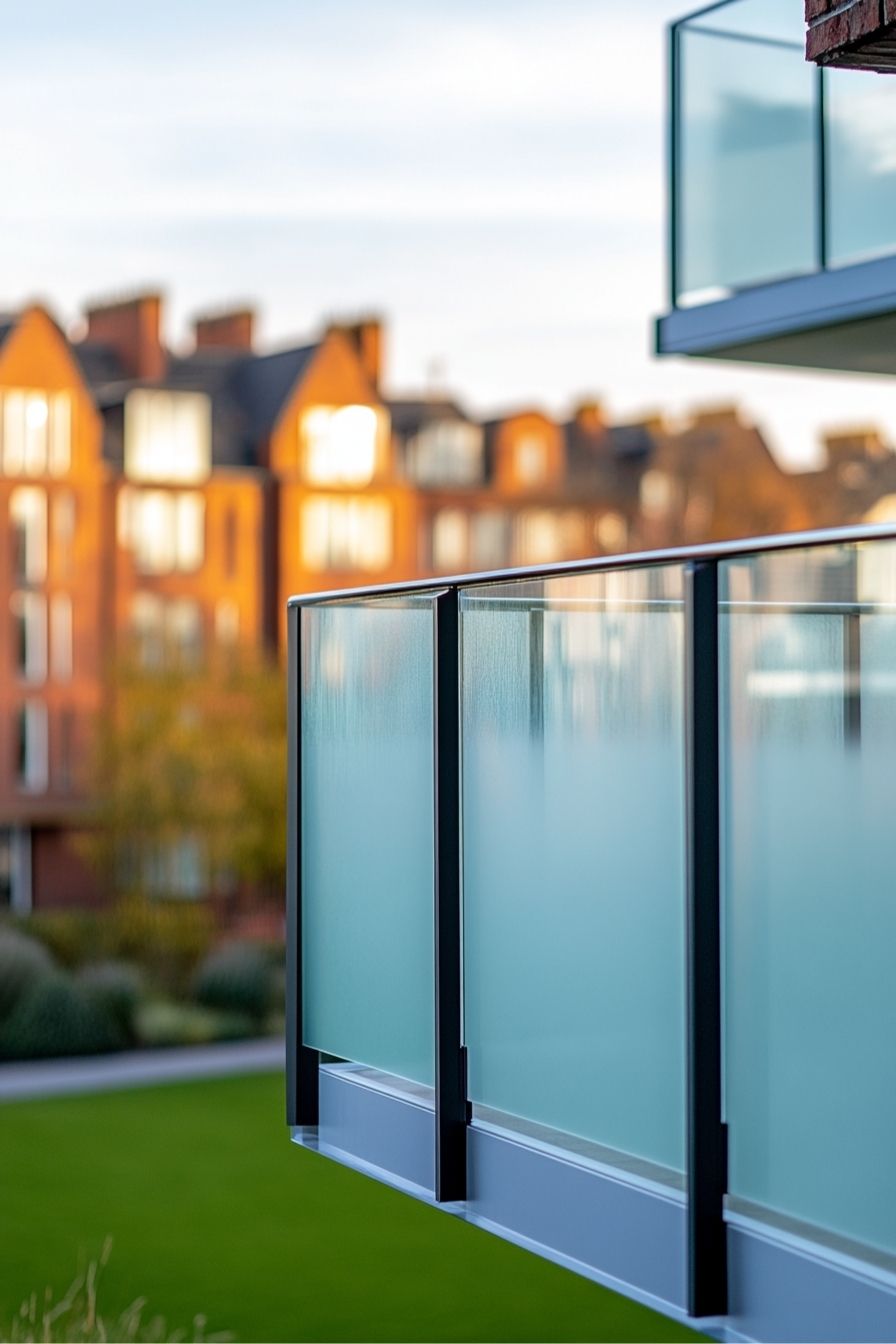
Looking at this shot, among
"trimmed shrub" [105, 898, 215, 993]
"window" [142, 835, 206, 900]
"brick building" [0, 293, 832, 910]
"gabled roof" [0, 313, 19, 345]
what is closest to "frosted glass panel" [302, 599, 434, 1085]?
"trimmed shrub" [105, 898, 215, 993]

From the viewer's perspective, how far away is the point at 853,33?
390cm

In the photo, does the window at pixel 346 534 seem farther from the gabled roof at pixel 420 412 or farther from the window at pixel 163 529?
the gabled roof at pixel 420 412

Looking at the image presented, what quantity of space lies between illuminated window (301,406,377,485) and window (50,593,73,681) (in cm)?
574

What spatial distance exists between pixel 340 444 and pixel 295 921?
32356mm

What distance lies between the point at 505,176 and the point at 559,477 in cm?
636

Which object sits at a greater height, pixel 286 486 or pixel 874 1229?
pixel 286 486

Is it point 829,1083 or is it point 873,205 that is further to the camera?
point 873,205

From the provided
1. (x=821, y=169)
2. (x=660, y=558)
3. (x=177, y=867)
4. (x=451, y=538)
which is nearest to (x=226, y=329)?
(x=451, y=538)

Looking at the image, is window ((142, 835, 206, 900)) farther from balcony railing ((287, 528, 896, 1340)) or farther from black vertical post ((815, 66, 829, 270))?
balcony railing ((287, 528, 896, 1340))

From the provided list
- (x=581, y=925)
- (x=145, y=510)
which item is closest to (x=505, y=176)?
(x=145, y=510)

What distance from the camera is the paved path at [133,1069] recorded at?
21.6 meters

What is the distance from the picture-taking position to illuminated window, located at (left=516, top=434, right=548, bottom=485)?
39.8 metres

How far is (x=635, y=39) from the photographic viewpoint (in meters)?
35.9

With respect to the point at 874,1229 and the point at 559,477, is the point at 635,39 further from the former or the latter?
the point at 874,1229
